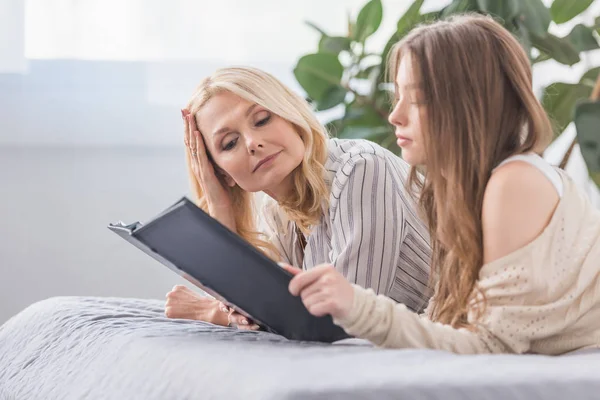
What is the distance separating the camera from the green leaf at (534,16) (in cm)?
228

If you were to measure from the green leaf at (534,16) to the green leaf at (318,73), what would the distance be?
522 mm

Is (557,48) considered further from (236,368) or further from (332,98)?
(236,368)

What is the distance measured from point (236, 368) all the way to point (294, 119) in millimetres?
727

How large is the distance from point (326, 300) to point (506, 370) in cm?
22

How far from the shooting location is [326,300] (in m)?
1.03

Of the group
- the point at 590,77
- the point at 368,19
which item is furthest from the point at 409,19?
the point at 590,77

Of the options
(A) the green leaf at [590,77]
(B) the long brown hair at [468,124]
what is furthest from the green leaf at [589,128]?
(A) the green leaf at [590,77]

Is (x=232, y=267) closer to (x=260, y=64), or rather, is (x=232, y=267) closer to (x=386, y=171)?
(x=386, y=171)

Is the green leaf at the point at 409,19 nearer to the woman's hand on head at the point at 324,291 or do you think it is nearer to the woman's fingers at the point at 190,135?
the woman's fingers at the point at 190,135

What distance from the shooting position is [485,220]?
113cm

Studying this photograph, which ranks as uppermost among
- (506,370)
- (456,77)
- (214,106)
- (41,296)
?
(456,77)

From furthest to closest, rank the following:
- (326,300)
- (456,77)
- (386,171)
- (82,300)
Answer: (82,300) → (386,171) → (456,77) → (326,300)

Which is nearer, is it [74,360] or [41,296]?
[74,360]

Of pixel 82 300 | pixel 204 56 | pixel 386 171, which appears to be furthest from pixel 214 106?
pixel 204 56
